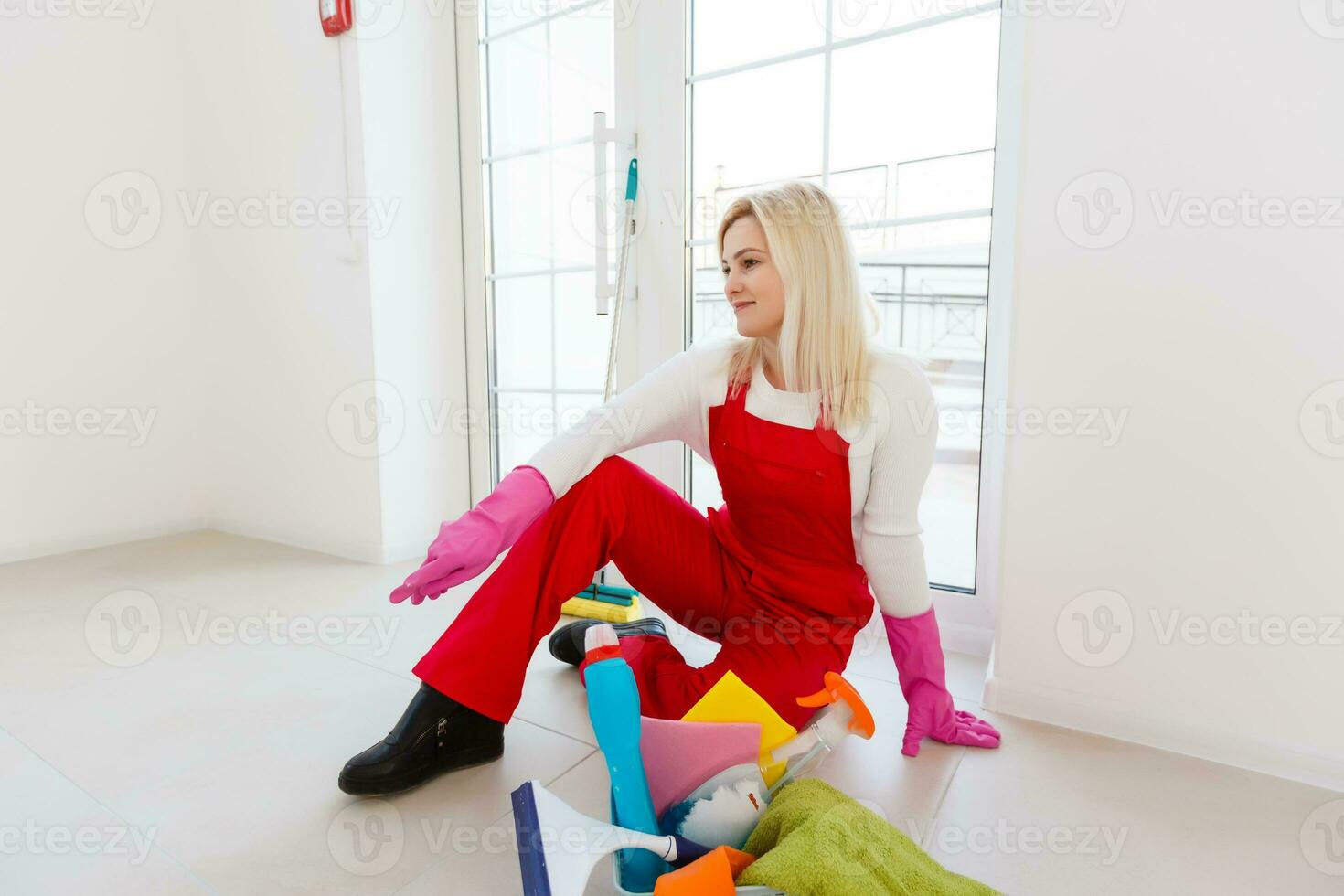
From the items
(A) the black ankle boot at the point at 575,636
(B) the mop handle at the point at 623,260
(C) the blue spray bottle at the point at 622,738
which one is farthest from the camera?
(B) the mop handle at the point at 623,260

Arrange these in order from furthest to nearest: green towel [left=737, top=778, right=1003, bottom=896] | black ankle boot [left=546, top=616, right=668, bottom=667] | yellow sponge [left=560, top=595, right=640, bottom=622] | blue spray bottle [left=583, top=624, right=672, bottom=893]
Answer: yellow sponge [left=560, top=595, right=640, bottom=622] → black ankle boot [left=546, top=616, right=668, bottom=667] → blue spray bottle [left=583, top=624, right=672, bottom=893] → green towel [left=737, top=778, right=1003, bottom=896]

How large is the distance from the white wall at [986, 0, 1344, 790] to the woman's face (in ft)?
1.31

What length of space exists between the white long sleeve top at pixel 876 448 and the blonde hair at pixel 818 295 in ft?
0.09

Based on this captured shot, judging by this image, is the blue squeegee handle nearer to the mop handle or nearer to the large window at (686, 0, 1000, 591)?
the mop handle

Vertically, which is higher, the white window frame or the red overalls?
the white window frame

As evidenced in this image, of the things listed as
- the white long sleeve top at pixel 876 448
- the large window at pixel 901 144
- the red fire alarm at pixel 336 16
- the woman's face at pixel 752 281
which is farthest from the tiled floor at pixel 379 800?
the red fire alarm at pixel 336 16

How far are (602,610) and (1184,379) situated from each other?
111 centimetres

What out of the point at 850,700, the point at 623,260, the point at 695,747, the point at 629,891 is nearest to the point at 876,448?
the point at 850,700

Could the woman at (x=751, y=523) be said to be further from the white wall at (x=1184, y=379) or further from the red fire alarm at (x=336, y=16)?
the red fire alarm at (x=336, y=16)

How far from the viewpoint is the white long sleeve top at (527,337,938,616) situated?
1.05 metres

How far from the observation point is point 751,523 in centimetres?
116

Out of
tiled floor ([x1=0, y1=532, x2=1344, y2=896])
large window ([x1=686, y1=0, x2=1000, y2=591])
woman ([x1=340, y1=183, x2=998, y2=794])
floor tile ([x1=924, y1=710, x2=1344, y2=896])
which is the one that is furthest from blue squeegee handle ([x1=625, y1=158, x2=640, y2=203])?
floor tile ([x1=924, y1=710, x2=1344, y2=896])

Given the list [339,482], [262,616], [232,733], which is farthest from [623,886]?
[339,482]

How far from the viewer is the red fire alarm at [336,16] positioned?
1887 mm
